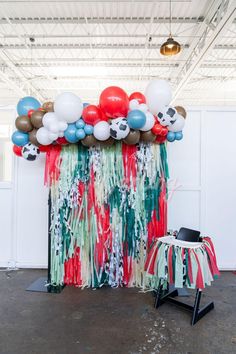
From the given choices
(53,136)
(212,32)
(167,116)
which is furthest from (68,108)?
(212,32)

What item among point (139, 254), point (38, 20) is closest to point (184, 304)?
point (139, 254)

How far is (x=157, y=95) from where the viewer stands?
7.84 feet

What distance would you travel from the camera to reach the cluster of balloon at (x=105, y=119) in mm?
2295

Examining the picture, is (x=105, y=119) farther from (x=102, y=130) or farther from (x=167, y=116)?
(x=167, y=116)

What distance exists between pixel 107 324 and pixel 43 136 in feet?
6.16

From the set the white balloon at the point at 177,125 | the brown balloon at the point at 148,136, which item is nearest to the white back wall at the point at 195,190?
the white balloon at the point at 177,125

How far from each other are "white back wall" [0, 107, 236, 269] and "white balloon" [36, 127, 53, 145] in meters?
0.91

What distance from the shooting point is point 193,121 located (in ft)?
10.9

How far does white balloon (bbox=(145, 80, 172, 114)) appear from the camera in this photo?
239 centimetres

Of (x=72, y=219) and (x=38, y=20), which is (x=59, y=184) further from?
(x=38, y=20)

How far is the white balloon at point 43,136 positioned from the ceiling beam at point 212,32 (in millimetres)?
3131

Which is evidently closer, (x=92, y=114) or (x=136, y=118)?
(x=136, y=118)

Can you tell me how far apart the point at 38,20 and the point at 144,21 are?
1.85 m

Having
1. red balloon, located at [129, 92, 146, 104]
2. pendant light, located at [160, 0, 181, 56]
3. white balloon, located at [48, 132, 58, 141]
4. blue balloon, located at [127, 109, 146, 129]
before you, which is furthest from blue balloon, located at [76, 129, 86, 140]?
pendant light, located at [160, 0, 181, 56]
